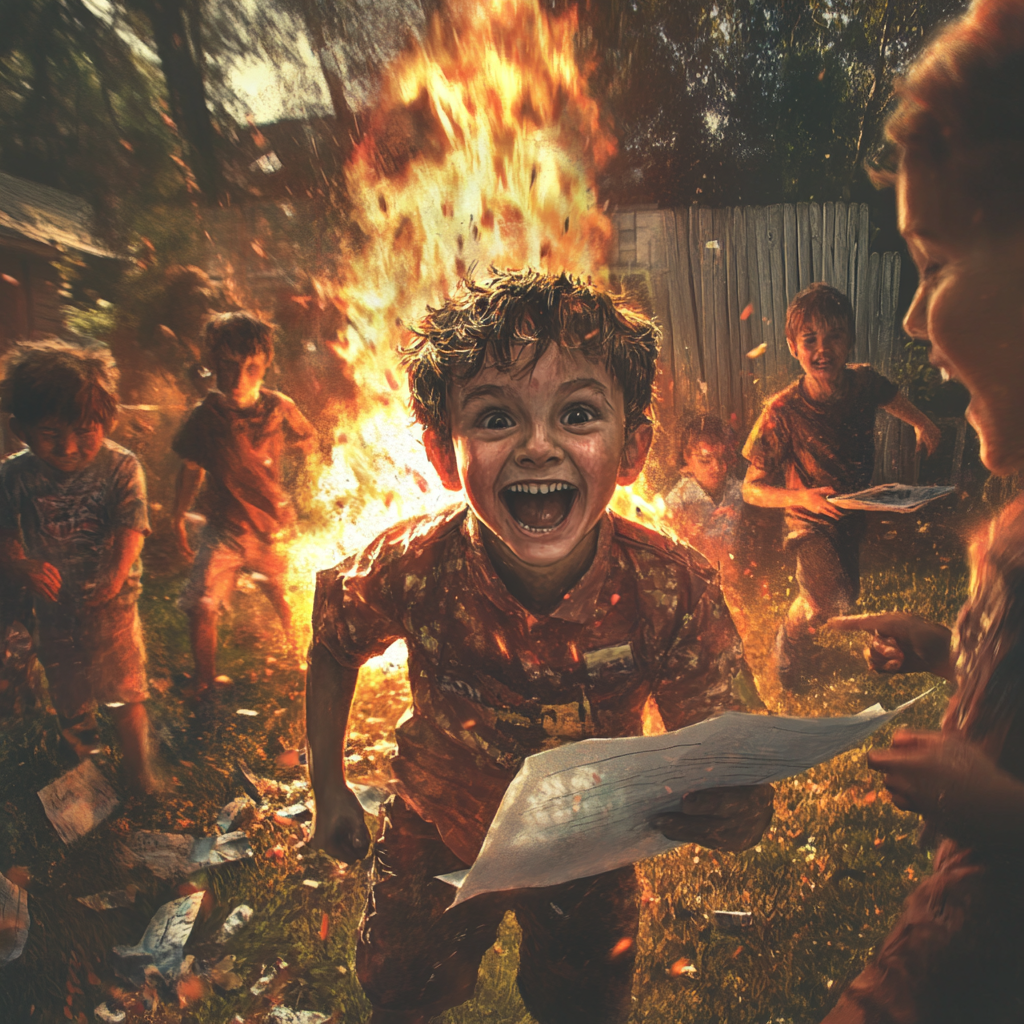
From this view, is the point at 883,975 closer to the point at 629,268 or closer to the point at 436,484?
the point at 436,484

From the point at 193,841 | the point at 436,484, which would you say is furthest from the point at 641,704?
the point at 193,841

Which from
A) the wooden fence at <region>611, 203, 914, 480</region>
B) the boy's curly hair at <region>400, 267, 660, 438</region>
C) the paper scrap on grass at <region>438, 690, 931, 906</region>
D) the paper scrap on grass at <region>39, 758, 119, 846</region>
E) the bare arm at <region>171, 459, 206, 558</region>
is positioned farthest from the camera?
the paper scrap on grass at <region>39, 758, 119, 846</region>

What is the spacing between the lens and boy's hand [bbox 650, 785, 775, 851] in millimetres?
1240

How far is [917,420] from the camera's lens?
4.50ft

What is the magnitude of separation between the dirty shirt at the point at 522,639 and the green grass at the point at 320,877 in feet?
0.62

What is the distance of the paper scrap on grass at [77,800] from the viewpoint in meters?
1.54

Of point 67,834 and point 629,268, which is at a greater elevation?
point 629,268

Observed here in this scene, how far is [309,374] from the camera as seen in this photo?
1416mm

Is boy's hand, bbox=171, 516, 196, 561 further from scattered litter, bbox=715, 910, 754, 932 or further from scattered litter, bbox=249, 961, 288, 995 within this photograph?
scattered litter, bbox=715, 910, 754, 932

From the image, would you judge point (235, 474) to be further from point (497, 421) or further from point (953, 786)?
point (953, 786)

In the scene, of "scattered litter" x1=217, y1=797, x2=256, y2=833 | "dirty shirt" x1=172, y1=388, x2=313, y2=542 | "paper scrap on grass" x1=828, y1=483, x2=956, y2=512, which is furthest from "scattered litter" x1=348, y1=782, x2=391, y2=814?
Answer: "paper scrap on grass" x1=828, y1=483, x2=956, y2=512

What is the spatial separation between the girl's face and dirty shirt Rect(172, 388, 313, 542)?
1236mm

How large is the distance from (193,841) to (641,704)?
1.07m

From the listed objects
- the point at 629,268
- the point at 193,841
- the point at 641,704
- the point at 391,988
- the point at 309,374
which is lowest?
the point at 391,988
